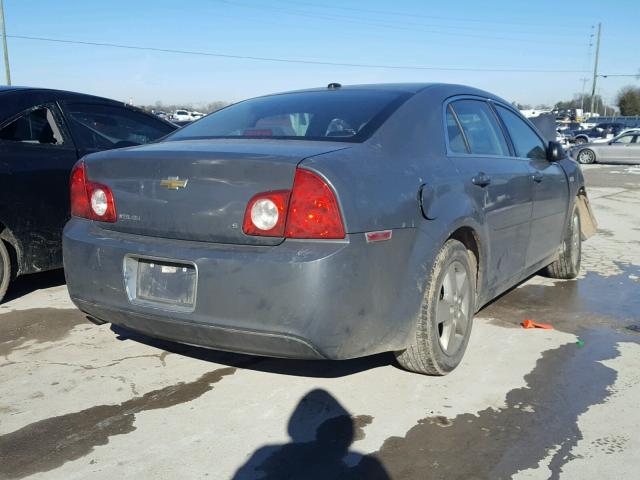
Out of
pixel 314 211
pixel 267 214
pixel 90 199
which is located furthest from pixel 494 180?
pixel 90 199

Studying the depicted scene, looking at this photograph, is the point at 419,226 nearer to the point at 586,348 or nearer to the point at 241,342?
the point at 241,342

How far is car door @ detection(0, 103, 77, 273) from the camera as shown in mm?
4633

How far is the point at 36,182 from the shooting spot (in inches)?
188

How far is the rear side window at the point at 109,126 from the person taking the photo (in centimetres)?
531

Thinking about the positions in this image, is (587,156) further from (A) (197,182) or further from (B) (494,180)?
(A) (197,182)

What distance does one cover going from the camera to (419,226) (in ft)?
9.96

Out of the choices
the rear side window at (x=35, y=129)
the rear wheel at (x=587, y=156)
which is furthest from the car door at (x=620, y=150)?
the rear side window at (x=35, y=129)

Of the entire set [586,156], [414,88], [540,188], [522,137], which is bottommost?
[586,156]

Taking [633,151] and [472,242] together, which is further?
[633,151]

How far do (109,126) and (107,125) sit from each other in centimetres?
2

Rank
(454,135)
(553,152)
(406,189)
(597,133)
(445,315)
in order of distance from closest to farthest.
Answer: (406,189), (445,315), (454,135), (553,152), (597,133)

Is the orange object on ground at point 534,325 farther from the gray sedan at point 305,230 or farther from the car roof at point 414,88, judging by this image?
the car roof at point 414,88

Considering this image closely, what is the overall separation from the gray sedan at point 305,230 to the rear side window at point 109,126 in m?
1.84

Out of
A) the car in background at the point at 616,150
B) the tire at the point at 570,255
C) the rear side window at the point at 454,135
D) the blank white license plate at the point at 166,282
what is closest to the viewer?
the blank white license plate at the point at 166,282
